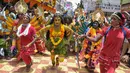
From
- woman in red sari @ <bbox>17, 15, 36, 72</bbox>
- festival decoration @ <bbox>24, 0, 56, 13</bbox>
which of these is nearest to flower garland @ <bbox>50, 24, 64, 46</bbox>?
woman in red sari @ <bbox>17, 15, 36, 72</bbox>

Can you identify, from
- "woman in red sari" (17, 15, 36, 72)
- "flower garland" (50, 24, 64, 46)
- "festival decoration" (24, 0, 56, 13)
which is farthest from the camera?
"festival decoration" (24, 0, 56, 13)

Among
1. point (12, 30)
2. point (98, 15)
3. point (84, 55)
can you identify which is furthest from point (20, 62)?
point (98, 15)

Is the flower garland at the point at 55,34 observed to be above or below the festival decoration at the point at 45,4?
below

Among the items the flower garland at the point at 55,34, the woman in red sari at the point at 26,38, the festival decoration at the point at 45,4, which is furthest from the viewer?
the festival decoration at the point at 45,4

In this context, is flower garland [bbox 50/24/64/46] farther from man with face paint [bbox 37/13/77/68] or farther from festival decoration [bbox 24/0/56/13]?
festival decoration [bbox 24/0/56/13]

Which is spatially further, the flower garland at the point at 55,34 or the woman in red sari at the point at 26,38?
Result: the flower garland at the point at 55,34

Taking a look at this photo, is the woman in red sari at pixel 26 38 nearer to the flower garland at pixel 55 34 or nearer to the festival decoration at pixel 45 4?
the flower garland at pixel 55 34

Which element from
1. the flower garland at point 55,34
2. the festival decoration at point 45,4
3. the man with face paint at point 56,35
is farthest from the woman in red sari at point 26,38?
the festival decoration at point 45,4

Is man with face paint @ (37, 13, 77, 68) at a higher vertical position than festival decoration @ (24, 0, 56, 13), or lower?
lower

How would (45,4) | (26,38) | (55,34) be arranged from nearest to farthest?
1. (26,38)
2. (55,34)
3. (45,4)

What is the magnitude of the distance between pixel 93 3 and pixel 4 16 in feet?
35.0

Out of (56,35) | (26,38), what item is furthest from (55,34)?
(26,38)

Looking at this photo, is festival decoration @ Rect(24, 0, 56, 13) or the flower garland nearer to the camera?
the flower garland

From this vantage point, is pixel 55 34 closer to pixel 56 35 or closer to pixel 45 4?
pixel 56 35
